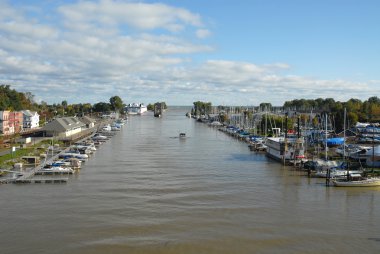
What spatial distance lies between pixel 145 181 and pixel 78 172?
5.05 m

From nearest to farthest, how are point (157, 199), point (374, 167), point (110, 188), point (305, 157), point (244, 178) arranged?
1. point (157, 199)
2. point (110, 188)
3. point (244, 178)
4. point (374, 167)
5. point (305, 157)

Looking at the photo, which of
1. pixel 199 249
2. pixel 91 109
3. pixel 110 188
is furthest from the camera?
pixel 91 109

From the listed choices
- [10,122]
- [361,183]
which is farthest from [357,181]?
[10,122]

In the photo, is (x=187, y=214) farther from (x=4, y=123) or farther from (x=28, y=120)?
(x=28, y=120)

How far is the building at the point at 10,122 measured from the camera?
4284 cm

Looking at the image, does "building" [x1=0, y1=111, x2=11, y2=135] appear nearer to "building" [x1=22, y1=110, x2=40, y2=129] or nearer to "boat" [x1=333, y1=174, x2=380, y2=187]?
"building" [x1=22, y1=110, x2=40, y2=129]

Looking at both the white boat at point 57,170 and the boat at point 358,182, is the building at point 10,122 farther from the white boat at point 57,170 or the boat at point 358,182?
the boat at point 358,182

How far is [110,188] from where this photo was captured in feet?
68.5

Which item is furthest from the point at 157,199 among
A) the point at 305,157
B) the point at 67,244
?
the point at 305,157

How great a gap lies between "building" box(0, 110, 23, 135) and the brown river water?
68.0 feet

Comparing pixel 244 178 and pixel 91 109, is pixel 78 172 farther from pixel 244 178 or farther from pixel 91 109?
pixel 91 109

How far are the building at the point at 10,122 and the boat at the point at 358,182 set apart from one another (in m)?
33.3

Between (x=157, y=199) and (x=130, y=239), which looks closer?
(x=130, y=239)

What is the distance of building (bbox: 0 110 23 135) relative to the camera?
42.8 metres
